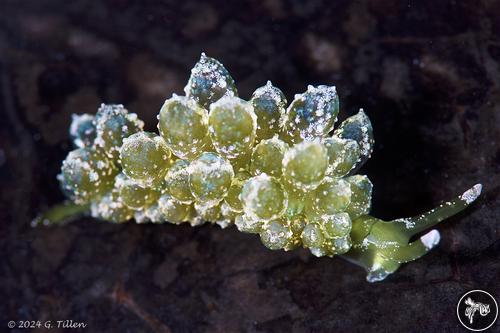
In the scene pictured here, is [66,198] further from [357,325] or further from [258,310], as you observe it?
[357,325]

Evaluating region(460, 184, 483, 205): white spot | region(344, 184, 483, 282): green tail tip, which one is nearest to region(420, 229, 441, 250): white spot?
region(344, 184, 483, 282): green tail tip

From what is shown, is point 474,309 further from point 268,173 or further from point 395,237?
point 268,173

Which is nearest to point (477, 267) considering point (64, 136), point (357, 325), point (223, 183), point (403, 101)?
point (357, 325)

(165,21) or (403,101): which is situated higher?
(165,21)

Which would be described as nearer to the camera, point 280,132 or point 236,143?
point 236,143

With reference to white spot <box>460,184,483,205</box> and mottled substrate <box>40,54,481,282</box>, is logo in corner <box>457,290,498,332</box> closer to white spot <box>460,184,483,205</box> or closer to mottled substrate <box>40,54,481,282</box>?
mottled substrate <box>40,54,481,282</box>
